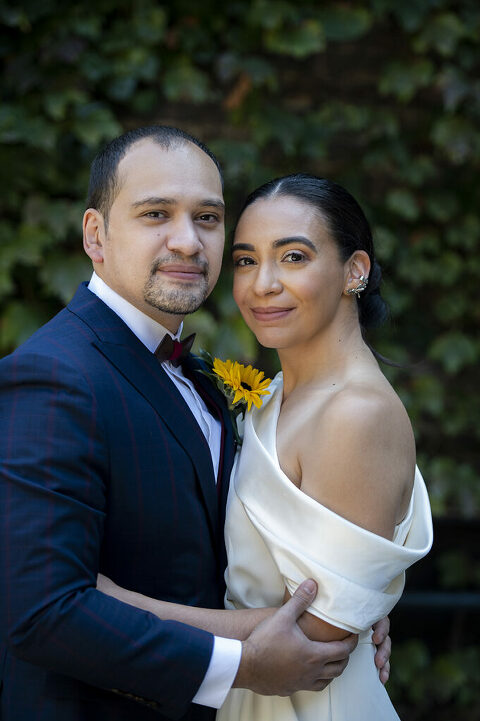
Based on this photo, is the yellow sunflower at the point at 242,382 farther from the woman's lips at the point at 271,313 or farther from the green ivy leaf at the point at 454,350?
the green ivy leaf at the point at 454,350

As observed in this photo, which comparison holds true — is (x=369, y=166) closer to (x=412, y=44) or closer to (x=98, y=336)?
(x=412, y=44)

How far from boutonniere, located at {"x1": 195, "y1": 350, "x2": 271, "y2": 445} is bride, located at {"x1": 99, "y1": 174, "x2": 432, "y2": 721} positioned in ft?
0.18

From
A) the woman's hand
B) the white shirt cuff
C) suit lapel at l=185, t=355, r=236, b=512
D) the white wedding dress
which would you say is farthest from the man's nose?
the white shirt cuff

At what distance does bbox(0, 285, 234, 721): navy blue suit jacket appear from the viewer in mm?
1588

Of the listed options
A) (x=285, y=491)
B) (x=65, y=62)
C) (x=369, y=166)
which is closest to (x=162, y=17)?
(x=65, y=62)

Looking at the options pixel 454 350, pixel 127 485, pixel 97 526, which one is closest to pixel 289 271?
pixel 127 485

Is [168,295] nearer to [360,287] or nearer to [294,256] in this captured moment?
[294,256]

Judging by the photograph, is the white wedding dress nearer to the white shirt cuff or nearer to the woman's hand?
the white shirt cuff

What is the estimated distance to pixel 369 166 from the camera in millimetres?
4391

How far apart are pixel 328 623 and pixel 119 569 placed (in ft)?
1.70

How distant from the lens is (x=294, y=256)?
2131 mm

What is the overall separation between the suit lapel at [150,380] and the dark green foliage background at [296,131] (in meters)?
1.91

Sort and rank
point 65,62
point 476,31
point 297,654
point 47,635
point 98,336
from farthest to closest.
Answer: point 476,31 < point 65,62 < point 98,336 < point 297,654 < point 47,635

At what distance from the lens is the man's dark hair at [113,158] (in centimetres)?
208
